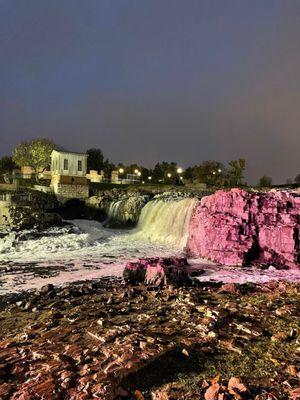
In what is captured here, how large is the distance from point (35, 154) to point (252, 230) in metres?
56.1

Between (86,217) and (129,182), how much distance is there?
32.9 metres

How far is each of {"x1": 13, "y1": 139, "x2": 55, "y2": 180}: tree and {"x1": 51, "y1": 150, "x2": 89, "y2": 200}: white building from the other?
42.6 ft

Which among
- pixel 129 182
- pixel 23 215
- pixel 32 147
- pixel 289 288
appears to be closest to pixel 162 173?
pixel 129 182

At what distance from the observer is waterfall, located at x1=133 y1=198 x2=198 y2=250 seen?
2647 cm

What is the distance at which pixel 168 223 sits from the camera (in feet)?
95.6

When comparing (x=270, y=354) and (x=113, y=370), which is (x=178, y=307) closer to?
(x=270, y=354)

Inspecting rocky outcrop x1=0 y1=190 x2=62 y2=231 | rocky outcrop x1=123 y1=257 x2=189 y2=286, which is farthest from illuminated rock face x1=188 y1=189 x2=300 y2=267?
rocky outcrop x1=0 y1=190 x2=62 y2=231

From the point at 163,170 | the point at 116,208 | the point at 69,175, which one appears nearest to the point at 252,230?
the point at 116,208

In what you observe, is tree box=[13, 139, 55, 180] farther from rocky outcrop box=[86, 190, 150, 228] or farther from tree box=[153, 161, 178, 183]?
tree box=[153, 161, 178, 183]

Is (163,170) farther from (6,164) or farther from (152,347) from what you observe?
(152,347)

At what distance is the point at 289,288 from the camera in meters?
12.2

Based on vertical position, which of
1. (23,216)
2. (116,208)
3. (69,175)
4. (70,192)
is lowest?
(23,216)

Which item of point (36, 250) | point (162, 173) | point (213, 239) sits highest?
point (162, 173)

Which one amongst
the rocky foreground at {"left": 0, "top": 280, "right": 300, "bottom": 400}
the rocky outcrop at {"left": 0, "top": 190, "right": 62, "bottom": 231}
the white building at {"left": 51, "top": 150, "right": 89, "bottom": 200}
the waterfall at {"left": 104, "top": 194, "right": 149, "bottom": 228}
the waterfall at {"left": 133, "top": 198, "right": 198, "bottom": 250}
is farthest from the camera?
the white building at {"left": 51, "top": 150, "right": 89, "bottom": 200}
